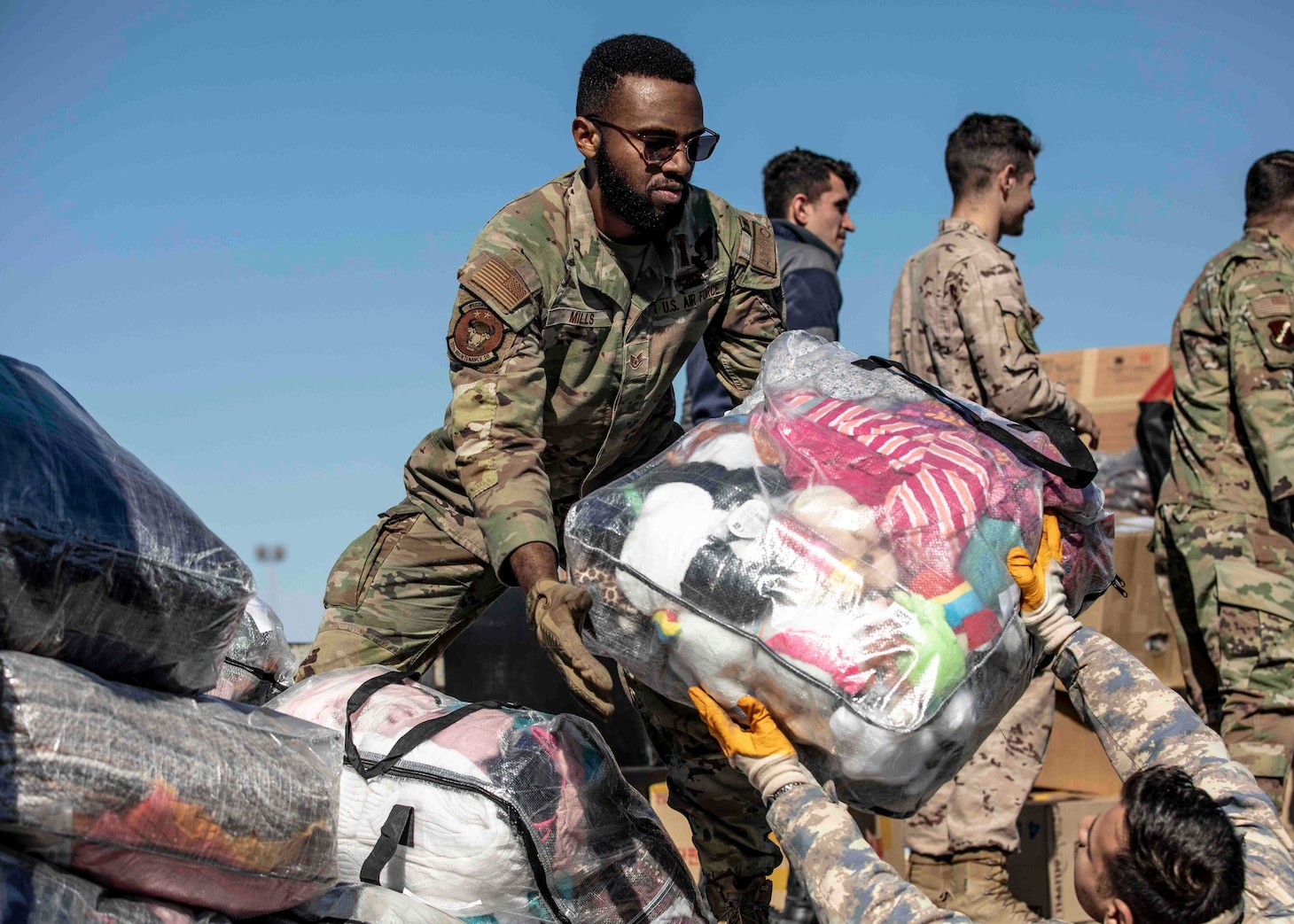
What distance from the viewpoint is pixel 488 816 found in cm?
231

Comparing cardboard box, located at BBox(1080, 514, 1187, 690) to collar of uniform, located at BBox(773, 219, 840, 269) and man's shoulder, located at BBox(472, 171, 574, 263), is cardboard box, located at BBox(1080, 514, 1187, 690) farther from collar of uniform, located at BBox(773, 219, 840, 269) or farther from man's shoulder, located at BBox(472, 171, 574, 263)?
man's shoulder, located at BBox(472, 171, 574, 263)

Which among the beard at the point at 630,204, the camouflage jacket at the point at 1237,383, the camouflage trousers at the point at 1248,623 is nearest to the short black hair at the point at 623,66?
the beard at the point at 630,204

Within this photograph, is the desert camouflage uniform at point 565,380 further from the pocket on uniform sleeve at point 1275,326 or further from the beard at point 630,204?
the pocket on uniform sleeve at point 1275,326

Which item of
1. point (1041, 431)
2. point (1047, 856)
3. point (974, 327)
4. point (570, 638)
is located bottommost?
point (1047, 856)

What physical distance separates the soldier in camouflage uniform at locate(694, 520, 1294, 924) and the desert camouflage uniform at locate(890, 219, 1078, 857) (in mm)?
1768

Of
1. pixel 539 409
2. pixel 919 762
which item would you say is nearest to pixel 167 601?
pixel 539 409

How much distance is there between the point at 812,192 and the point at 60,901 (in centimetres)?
425

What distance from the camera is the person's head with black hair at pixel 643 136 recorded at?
2.91 metres

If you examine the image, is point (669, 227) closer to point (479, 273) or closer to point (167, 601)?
point (479, 273)

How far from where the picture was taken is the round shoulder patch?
2.77 meters

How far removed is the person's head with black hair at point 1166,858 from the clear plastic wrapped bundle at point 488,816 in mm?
922

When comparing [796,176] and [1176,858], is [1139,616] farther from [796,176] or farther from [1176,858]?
[1176,858]

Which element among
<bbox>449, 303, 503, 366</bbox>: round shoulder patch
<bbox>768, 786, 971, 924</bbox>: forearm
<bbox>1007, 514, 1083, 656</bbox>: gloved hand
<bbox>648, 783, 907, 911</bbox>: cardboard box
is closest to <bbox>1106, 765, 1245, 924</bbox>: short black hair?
<bbox>768, 786, 971, 924</bbox>: forearm

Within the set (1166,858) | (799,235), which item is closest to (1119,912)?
(1166,858)
